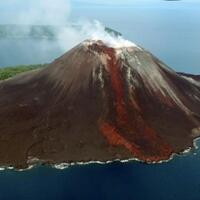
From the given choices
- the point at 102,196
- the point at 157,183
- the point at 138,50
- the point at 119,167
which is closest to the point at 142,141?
the point at 119,167

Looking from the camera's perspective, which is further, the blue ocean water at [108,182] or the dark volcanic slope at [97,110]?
the dark volcanic slope at [97,110]

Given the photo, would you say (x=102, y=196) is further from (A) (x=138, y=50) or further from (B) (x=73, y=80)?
(A) (x=138, y=50)

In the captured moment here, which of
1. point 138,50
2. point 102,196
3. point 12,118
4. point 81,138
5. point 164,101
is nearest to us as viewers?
point 102,196

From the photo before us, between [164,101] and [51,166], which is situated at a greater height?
[164,101]

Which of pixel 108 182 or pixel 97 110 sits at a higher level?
pixel 97 110

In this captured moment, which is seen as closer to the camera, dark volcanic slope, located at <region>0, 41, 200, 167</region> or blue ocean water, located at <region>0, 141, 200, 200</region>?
blue ocean water, located at <region>0, 141, 200, 200</region>

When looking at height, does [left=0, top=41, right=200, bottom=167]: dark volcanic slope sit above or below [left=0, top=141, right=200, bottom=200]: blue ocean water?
above

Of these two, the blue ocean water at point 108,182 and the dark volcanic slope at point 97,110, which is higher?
the dark volcanic slope at point 97,110

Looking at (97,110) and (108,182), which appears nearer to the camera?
(108,182)
